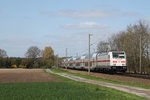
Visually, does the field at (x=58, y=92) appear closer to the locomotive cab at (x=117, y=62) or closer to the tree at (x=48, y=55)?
the locomotive cab at (x=117, y=62)

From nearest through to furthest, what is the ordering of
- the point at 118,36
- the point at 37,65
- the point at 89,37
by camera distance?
1. the point at 89,37
2. the point at 118,36
3. the point at 37,65

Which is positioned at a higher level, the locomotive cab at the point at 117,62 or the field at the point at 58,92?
the locomotive cab at the point at 117,62

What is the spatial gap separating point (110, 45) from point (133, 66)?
113ft

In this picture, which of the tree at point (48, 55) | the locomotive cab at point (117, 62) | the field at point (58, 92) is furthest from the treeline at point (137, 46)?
the tree at point (48, 55)

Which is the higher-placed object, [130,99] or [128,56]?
[128,56]

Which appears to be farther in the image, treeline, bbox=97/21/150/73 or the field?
treeline, bbox=97/21/150/73

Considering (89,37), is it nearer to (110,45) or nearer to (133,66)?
(133,66)

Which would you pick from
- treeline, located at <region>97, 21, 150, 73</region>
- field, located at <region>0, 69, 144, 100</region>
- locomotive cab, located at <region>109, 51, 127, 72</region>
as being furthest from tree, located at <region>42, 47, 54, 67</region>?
field, located at <region>0, 69, 144, 100</region>

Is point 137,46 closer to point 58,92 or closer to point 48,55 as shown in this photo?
point 58,92

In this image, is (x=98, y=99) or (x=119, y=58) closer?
(x=98, y=99)

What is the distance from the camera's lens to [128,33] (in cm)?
10325

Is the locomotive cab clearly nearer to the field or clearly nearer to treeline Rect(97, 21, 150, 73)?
treeline Rect(97, 21, 150, 73)

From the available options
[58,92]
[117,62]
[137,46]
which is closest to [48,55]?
[137,46]

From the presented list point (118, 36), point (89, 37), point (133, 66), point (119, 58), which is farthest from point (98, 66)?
point (118, 36)
